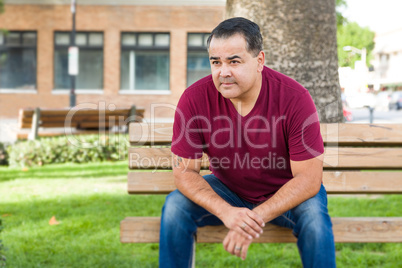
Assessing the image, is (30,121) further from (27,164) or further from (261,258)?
(261,258)

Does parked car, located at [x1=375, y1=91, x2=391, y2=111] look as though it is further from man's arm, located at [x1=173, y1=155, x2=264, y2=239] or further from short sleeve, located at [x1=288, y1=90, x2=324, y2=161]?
man's arm, located at [x1=173, y1=155, x2=264, y2=239]

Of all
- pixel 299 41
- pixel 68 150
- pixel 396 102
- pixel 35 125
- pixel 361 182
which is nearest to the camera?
pixel 361 182

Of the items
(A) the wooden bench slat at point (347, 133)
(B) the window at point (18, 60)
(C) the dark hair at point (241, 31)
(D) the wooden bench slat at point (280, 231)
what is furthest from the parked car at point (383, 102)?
(C) the dark hair at point (241, 31)

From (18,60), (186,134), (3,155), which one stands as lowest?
(3,155)

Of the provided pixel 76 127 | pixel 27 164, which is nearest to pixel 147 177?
pixel 27 164

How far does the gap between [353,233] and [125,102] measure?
68.7ft

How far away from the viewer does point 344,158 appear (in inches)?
136

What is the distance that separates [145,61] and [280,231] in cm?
2107

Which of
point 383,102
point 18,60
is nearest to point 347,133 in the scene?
point 18,60

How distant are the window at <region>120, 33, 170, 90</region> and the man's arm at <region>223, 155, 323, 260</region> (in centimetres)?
2078

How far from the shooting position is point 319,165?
2785 mm

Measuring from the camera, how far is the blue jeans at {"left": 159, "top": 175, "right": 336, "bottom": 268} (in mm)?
2564

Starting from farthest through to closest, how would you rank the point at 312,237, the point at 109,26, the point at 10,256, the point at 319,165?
the point at 109,26 → the point at 10,256 → the point at 319,165 → the point at 312,237

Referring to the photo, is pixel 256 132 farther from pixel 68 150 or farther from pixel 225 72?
pixel 68 150
